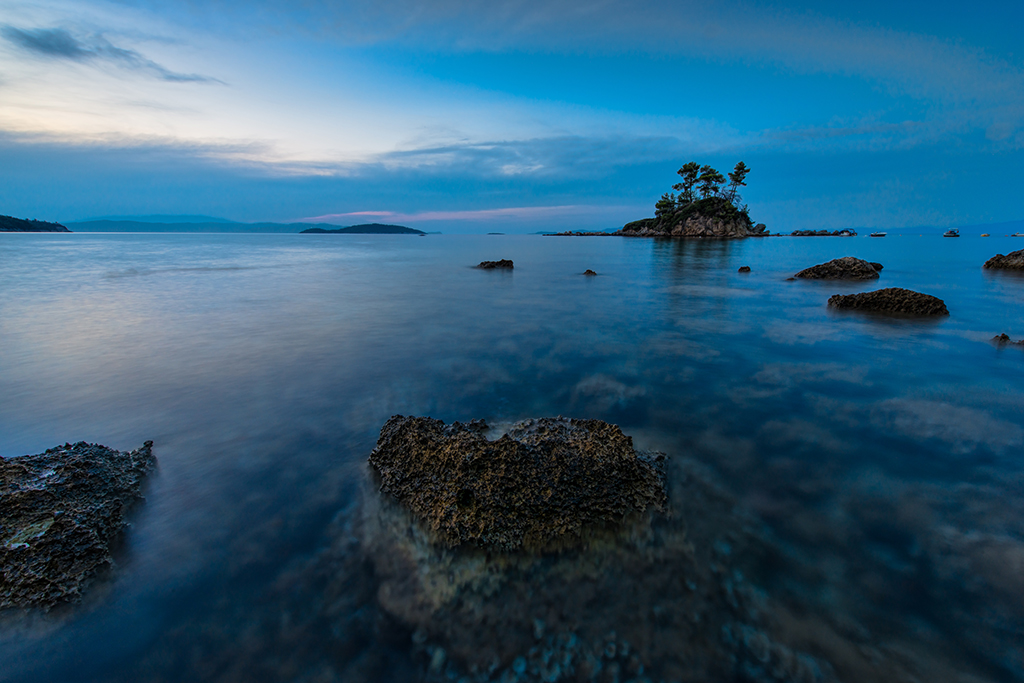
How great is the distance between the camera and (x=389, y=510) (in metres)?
3.92

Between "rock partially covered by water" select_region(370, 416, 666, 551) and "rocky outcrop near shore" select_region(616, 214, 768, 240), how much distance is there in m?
94.6

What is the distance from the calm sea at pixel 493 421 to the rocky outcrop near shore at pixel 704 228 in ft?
270

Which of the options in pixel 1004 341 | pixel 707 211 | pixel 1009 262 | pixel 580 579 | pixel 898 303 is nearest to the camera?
pixel 580 579

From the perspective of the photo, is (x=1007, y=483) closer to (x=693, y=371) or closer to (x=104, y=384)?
(x=693, y=371)

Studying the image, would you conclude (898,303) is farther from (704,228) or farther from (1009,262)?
(704,228)

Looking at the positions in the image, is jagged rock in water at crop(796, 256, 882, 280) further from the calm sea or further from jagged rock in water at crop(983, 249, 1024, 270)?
jagged rock in water at crop(983, 249, 1024, 270)

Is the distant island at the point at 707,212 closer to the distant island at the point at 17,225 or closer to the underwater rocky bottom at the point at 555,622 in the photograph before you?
the underwater rocky bottom at the point at 555,622

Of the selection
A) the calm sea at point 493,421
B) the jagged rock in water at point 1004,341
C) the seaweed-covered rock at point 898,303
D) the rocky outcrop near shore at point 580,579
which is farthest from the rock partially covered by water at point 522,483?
the seaweed-covered rock at point 898,303

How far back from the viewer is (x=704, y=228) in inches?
3521

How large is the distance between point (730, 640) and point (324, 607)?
115 inches

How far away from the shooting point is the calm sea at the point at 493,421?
2.81m

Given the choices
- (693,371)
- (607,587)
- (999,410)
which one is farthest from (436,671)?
(999,410)

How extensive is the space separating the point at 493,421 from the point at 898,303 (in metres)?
15.0

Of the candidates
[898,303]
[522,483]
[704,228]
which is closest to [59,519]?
[522,483]
